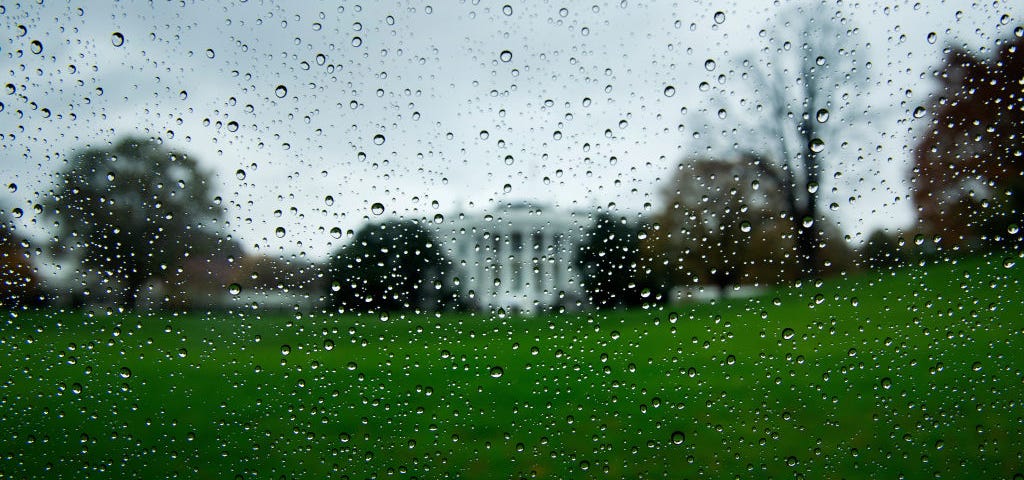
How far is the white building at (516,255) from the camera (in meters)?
1.69

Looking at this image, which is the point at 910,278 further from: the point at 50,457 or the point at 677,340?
the point at 50,457

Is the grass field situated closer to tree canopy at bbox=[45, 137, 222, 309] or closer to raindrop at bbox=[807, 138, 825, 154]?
tree canopy at bbox=[45, 137, 222, 309]

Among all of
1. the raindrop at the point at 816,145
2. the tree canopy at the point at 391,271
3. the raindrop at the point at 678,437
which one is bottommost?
Result: the raindrop at the point at 678,437

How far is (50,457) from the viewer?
1.63 metres

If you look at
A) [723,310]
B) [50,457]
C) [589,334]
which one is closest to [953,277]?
[723,310]

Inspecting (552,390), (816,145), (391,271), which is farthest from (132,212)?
(816,145)

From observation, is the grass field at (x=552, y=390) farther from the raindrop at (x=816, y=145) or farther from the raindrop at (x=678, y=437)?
the raindrop at (x=816, y=145)

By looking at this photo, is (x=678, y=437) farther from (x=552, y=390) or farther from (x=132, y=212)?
(x=132, y=212)

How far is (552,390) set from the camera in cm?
171

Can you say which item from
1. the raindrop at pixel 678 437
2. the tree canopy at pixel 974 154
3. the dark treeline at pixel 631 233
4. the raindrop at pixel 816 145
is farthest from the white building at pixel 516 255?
the tree canopy at pixel 974 154

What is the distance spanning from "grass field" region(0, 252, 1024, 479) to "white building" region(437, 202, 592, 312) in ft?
0.23

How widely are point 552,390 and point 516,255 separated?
0.43 meters

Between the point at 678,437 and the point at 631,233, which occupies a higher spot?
the point at 631,233

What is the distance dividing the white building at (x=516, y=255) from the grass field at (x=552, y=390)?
0.07 m
